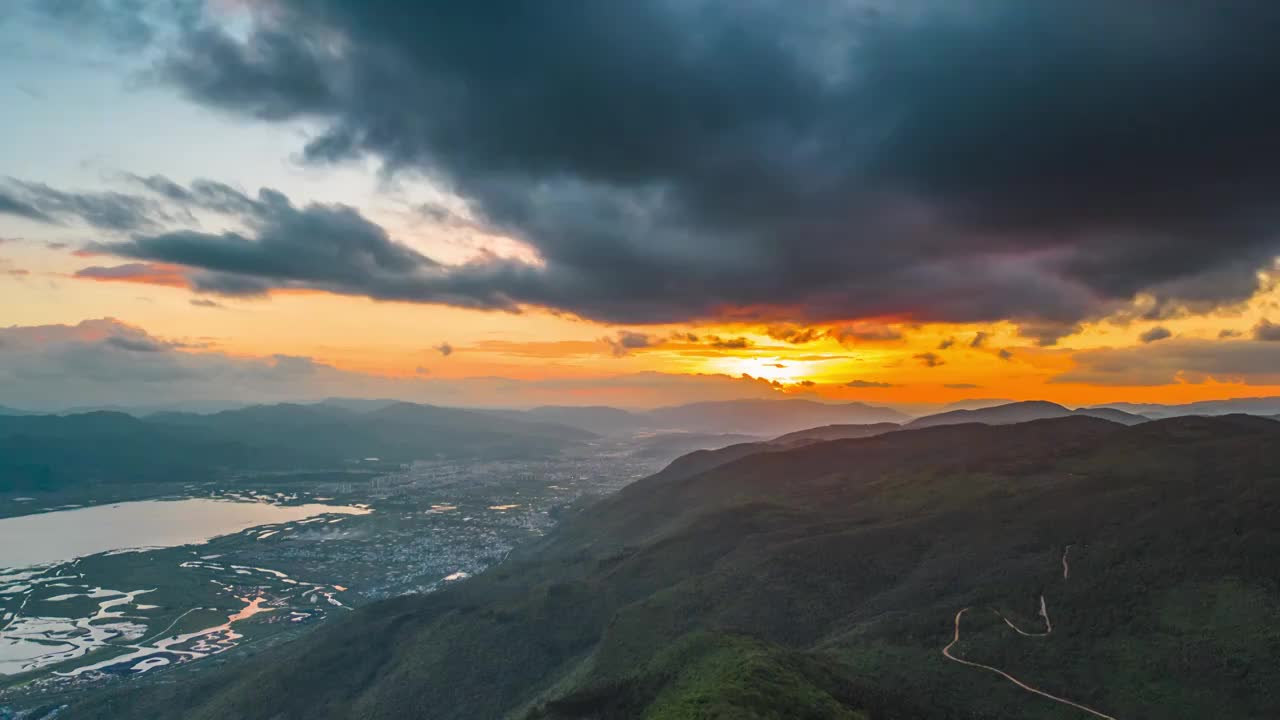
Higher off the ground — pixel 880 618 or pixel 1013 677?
pixel 1013 677

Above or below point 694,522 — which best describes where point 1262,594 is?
above

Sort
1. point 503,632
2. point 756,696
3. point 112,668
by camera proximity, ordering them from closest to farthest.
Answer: point 756,696 < point 503,632 < point 112,668

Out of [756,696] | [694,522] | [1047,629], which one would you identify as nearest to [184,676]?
[694,522]

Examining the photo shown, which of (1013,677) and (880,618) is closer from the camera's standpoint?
(1013,677)

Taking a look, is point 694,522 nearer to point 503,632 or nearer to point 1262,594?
point 503,632

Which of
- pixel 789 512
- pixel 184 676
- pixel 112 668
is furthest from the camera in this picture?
pixel 789 512

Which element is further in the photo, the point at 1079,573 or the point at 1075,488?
the point at 1075,488

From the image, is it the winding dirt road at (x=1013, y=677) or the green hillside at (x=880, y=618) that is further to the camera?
the green hillside at (x=880, y=618)

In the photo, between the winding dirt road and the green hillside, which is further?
the green hillside
